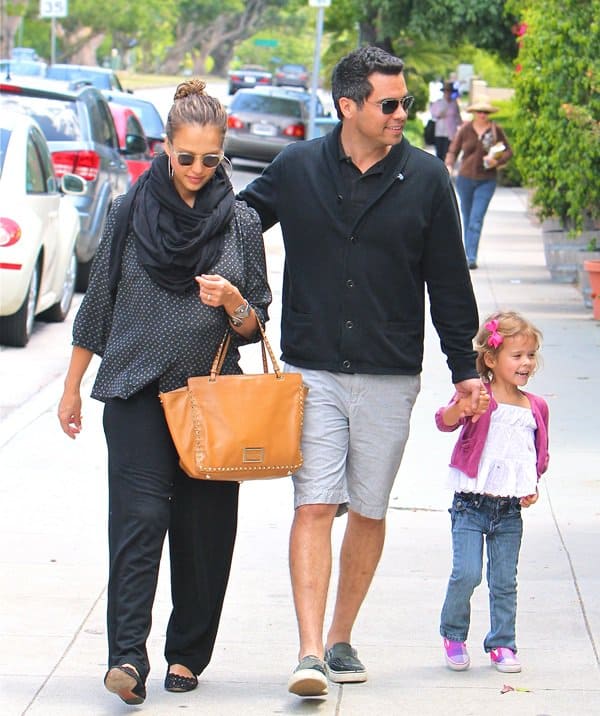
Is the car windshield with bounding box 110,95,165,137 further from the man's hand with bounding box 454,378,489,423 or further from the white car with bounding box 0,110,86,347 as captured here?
the man's hand with bounding box 454,378,489,423

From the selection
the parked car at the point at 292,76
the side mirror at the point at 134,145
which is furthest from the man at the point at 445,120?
the parked car at the point at 292,76

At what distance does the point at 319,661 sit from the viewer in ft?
15.2

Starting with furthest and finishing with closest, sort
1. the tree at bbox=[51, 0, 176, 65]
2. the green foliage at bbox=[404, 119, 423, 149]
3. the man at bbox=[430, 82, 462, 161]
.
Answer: the tree at bbox=[51, 0, 176, 65]
the green foliage at bbox=[404, 119, 423, 149]
the man at bbox=[430, 82, 462, 161]

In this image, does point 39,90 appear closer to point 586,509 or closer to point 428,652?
point 586,509

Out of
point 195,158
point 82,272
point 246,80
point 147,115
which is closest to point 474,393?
point 195,158

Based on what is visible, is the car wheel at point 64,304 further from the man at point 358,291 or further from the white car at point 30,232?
the man at point 358,291

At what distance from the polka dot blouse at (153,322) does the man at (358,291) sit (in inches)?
9.2

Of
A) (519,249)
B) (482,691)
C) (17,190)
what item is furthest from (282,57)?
(482,691)

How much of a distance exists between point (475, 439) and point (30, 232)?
23.0 ft

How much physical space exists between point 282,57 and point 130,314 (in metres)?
114

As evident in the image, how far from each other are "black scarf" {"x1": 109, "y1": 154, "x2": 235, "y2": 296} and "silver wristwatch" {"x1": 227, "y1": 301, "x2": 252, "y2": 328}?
15 cm

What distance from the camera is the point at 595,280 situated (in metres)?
12.8

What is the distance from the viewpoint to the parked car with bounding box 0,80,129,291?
48.8 ft

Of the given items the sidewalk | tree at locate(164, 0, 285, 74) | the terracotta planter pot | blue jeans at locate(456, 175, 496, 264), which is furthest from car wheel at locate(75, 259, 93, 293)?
tree at locate(164, 0, 285, 74)
